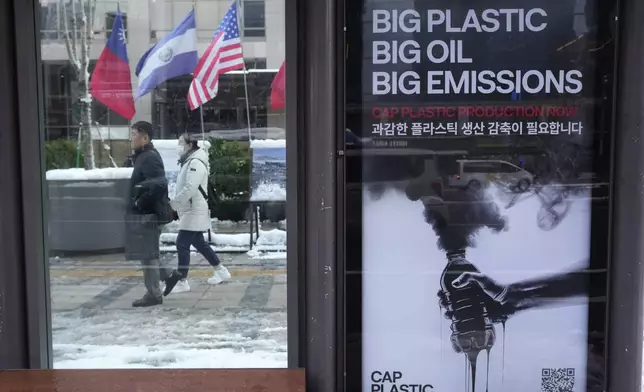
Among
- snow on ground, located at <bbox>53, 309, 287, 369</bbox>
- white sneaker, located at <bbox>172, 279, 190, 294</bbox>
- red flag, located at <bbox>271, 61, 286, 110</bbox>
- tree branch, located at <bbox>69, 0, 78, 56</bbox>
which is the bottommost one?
snow on ground, located at <bbox>53, 309, 287, 369</bbox>

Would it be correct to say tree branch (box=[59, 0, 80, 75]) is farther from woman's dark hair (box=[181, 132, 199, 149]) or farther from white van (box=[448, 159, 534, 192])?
white van (box=[448, 159, 534, 192])

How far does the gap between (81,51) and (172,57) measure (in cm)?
56

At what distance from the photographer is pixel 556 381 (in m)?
2.87

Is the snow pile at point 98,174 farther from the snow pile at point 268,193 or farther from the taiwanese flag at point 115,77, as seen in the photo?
the snow pile at point 268,193

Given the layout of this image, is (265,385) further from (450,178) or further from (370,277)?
(450,178)

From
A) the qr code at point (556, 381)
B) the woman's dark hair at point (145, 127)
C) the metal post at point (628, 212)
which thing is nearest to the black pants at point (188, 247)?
the woman's dark hair at point (145, 127)

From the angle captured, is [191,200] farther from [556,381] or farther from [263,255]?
[556,381]

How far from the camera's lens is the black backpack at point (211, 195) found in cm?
370

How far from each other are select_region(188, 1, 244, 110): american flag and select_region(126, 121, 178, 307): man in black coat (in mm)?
377

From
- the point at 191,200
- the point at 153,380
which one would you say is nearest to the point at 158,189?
the point at 191,200

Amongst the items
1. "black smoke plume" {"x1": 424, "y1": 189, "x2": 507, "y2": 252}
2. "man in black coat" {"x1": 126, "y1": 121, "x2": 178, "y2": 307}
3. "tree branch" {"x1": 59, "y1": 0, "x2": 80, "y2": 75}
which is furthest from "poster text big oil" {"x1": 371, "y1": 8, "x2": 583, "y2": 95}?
"tree branch" {"x1": 59, "y1": 0, "x2": 80, "y2": 75}

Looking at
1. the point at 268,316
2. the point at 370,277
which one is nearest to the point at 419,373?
the point at 370,277

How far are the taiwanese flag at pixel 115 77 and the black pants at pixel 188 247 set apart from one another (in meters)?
0.78

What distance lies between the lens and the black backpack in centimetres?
370
